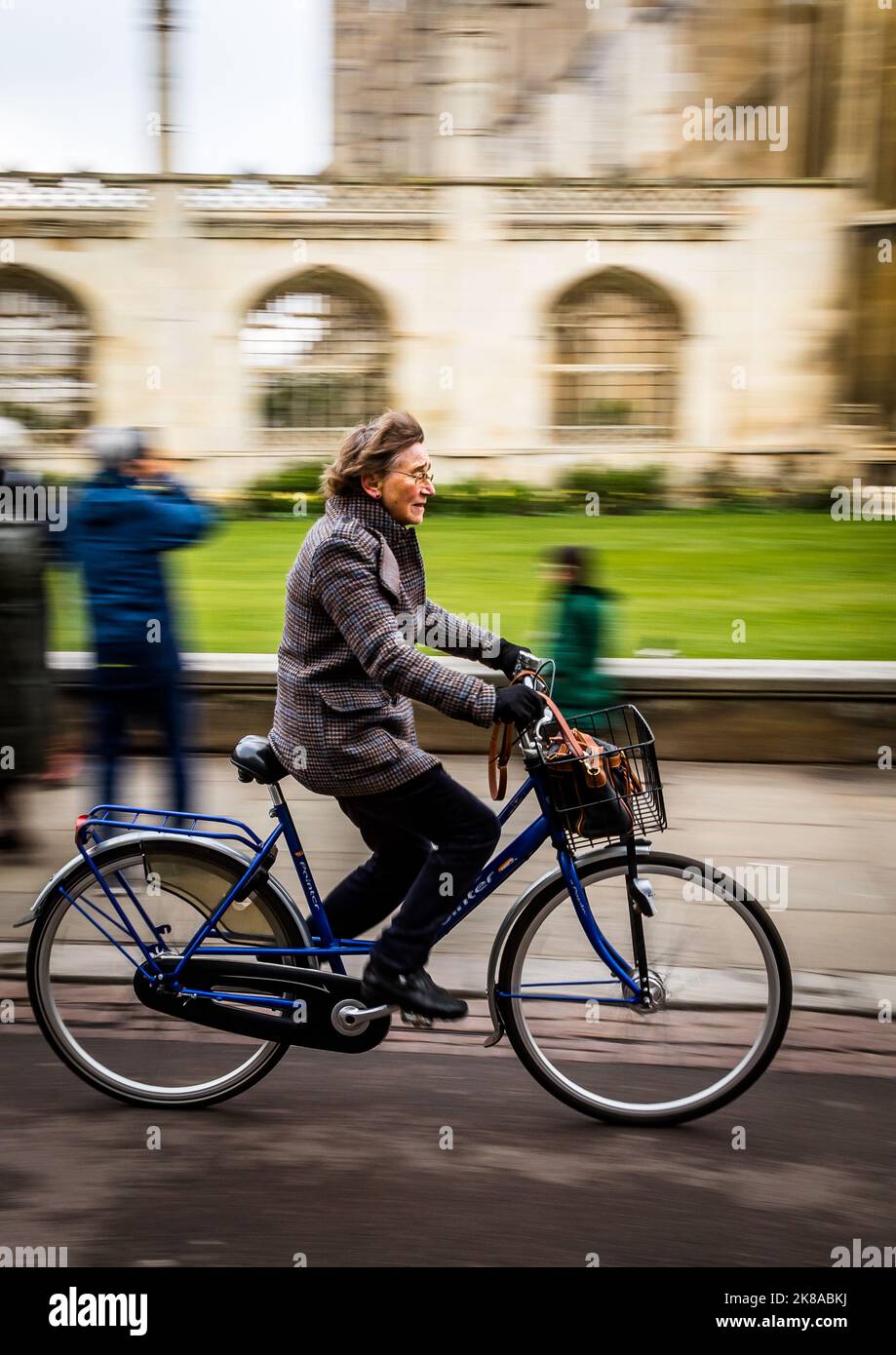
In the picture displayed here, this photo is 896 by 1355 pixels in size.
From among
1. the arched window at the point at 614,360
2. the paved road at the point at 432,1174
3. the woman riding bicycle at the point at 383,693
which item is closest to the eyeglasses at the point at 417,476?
the woman riding bicycle at the point at 383,693

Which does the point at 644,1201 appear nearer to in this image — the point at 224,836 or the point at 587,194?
the point at 224,836

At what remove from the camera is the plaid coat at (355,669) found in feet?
10.4

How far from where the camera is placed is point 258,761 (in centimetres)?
332

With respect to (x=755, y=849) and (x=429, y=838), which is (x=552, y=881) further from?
(x=755, y=849)

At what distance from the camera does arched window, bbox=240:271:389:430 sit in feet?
71.7

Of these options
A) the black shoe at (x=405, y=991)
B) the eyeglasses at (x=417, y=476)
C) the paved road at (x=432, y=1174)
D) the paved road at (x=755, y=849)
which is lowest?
the paved road at (x=432, y=1174)

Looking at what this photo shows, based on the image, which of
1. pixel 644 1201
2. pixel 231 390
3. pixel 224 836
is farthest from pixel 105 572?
pixel 231 390

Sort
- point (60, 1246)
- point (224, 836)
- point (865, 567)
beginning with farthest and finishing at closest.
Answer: point (865, 567) < point (224, 836) < point (60, 1246)

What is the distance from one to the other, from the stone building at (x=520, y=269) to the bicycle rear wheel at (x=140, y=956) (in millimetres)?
18219

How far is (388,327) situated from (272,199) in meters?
2.63

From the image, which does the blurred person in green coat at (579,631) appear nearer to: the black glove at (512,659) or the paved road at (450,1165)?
the paved road at (450,1165)

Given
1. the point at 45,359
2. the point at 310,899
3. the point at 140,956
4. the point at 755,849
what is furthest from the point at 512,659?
the point at 45,359

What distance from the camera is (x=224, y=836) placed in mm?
3467

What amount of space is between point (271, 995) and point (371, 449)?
1407mm
